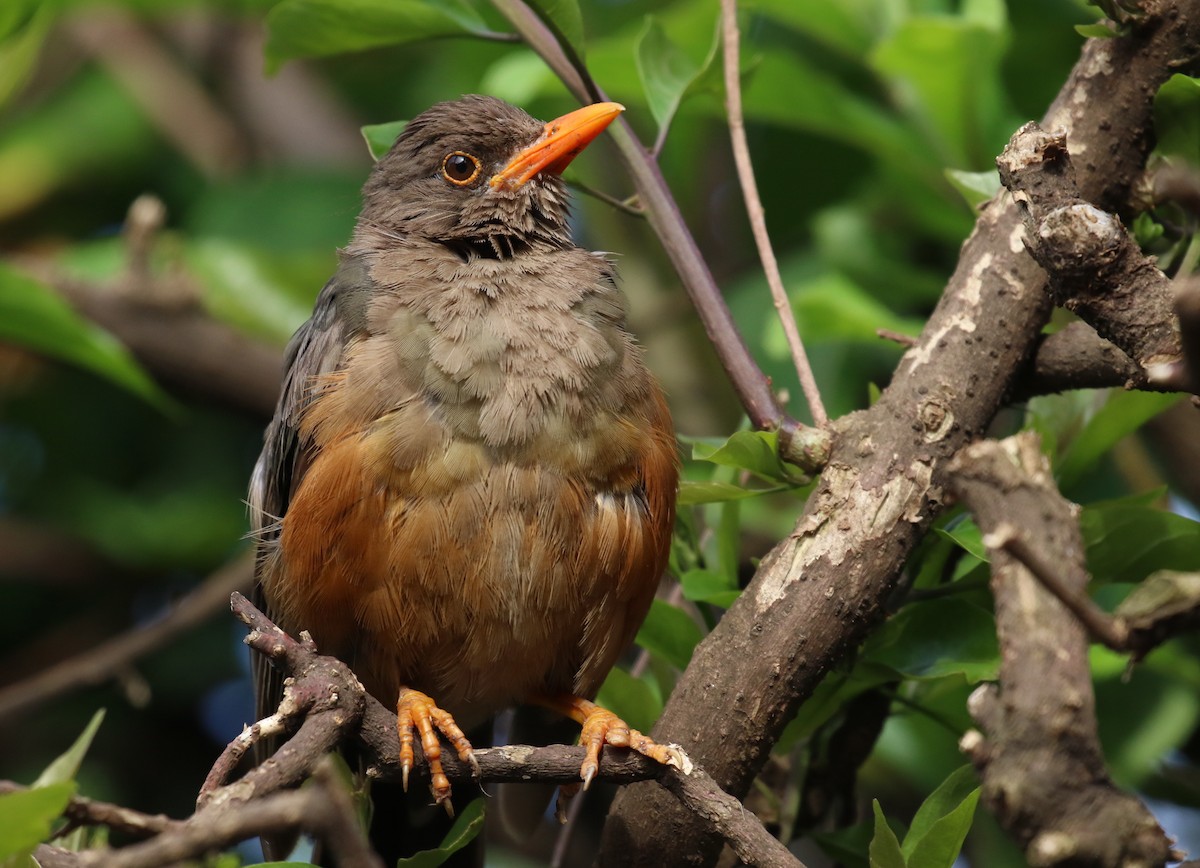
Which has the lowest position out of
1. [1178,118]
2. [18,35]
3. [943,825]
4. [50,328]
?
[943,825]

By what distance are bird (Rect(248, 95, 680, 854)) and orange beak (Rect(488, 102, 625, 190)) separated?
4 centimetres

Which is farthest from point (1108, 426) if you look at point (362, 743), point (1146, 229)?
point (362, 743)

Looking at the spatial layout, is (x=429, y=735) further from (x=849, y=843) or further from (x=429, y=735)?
(x=849, y=843)

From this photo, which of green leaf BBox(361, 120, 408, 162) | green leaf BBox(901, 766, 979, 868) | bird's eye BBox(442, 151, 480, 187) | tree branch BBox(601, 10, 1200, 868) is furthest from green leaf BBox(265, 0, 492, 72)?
green leaf BBox(901, 766, 979, 868)

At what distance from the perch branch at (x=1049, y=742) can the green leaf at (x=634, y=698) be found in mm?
1867

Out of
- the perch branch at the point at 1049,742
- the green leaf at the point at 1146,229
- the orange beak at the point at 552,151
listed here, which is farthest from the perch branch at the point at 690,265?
the perch branch at the point at 1049,742

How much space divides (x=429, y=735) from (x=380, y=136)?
1.83 metres

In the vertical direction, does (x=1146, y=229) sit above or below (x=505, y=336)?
above

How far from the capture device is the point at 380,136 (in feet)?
13.8

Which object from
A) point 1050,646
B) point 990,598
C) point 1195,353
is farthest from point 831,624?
point 1195,353

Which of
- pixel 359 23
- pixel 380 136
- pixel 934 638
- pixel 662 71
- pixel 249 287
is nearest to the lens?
pixel 934 638

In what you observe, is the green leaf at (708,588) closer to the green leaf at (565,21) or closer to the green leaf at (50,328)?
the green leaf at (565,21)

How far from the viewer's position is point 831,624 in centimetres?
312

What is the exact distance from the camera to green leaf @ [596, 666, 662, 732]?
3898mm
